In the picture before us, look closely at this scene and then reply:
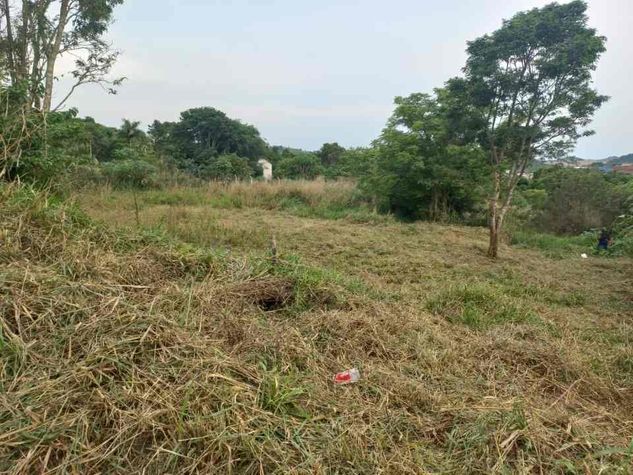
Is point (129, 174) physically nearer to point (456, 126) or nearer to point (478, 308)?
point (456, 126)

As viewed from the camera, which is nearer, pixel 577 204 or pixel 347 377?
pixel 347 377

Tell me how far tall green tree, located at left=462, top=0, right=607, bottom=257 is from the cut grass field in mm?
3005

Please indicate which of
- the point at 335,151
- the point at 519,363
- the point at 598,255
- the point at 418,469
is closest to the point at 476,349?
the point at 519,363

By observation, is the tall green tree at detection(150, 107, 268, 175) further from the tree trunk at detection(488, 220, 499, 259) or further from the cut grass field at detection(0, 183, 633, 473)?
the cut grass field at detection(0, 183, 633, 473)

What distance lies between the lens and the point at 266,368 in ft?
5.71

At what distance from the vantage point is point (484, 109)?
5.76 m

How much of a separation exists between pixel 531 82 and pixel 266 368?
553 centimetres

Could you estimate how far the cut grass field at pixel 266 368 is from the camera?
1.30 m

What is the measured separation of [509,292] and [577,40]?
3.38 metres

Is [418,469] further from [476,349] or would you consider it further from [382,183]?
[382,183]

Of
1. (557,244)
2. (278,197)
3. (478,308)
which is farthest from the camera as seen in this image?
(278,197)

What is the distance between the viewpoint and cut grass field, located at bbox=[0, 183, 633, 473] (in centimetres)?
130

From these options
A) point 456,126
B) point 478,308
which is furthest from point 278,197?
point 478,308

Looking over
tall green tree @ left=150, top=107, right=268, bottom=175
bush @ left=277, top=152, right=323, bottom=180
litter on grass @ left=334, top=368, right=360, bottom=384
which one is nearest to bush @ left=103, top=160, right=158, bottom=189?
litter on grass @ left=334, top=368, right=360, bottom=384
